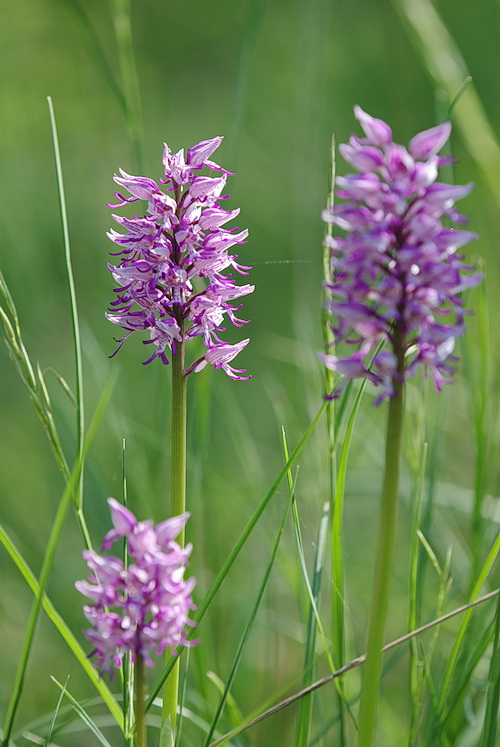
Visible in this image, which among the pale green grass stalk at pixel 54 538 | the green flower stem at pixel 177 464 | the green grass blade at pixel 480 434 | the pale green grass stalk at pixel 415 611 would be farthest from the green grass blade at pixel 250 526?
the green grass blade at pixel 480 434

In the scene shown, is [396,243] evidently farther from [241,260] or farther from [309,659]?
[241,260]

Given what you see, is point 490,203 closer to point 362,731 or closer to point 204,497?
point 204,497

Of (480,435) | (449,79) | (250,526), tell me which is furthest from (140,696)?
(449,79)

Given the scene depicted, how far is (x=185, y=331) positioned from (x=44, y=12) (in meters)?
6.62

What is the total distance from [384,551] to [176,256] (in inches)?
24.8

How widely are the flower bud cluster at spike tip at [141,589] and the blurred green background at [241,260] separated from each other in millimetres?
336

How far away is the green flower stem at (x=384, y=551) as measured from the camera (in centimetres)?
136

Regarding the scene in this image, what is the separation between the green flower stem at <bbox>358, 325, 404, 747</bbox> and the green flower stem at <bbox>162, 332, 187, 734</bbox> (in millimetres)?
344

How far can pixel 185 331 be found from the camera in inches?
67.7

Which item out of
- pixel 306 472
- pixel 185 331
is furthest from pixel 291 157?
pixel 185 331

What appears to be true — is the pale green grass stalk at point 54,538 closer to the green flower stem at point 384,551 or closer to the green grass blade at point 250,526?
the green grass blade at point 250,526

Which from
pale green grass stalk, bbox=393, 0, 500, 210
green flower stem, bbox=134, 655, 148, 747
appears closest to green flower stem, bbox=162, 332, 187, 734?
green flower stem, bbox=134, 655, 148, 747

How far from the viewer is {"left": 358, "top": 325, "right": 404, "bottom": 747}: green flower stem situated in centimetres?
136

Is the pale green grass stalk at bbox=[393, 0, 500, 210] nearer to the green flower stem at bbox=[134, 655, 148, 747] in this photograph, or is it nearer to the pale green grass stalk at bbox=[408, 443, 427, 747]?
the pale green grass stalk at bbox=[408, 443, 427, 747]
